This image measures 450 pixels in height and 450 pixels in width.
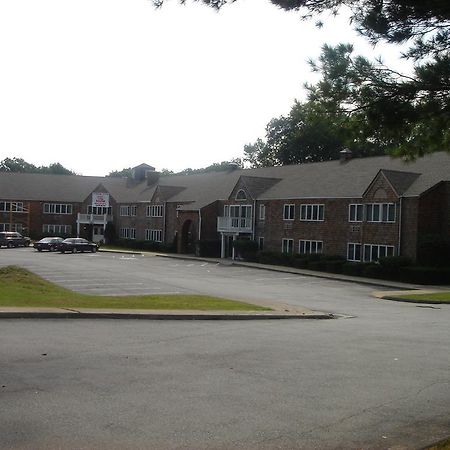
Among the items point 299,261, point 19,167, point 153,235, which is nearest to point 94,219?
point 153,235

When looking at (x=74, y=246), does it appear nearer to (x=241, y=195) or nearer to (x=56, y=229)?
(x=241, y=195)

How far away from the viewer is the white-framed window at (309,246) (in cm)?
4662

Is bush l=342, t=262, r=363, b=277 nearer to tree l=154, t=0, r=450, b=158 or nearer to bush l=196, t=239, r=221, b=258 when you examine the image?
bush l=196, t=239, r=221, b=258

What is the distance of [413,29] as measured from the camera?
28.6 feet

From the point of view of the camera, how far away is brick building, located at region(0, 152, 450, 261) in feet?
131

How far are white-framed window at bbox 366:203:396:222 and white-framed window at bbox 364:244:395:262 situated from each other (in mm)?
1710

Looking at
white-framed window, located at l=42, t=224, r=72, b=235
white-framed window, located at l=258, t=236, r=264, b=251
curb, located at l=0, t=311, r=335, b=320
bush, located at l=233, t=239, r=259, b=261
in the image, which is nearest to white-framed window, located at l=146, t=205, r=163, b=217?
white-framed window, located at l=42, t=224, r=72, b=235

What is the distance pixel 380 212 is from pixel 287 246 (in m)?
10.4

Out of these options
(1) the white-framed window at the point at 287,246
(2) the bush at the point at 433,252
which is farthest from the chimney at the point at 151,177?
(2) the bush at the point at 433,252

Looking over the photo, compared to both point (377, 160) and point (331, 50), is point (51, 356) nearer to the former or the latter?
point (331, 50)

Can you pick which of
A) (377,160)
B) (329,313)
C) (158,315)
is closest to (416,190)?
(377,160)

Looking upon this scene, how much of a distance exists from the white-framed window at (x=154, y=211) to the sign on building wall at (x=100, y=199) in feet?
34.2

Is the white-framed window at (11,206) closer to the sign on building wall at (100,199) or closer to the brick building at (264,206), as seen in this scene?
the brick building at (264,206)

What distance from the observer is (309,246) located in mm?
47594
